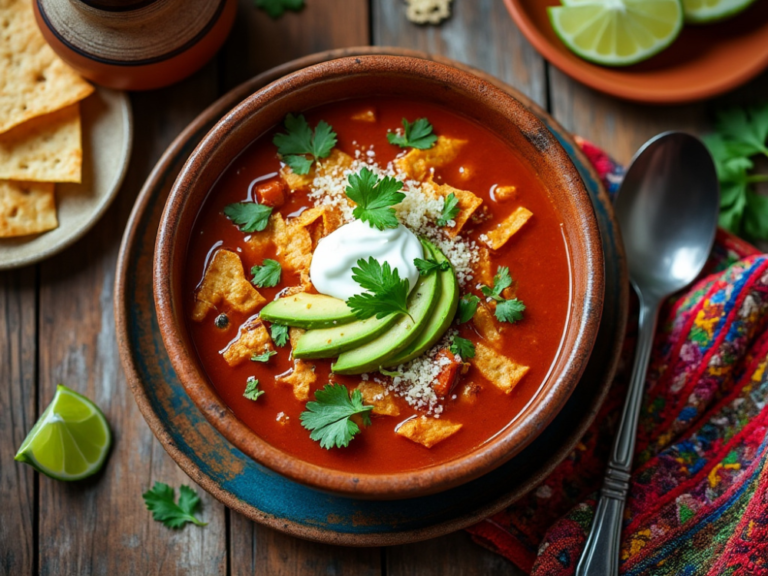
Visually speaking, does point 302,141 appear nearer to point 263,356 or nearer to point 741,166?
point 263,356

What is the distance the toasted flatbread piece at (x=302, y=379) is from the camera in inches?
98.0

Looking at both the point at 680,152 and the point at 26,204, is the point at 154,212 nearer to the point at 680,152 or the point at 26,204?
the point at 26,204

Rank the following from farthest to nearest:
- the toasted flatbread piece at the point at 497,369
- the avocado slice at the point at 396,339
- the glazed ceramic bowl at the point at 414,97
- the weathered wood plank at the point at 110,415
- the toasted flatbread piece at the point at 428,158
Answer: the weathered wood plank at the point at 110,415 < the toasted flatbread piece at the point at 428,158 < the toasted flatbread piece at the point at 497,369 < the avocado slice at the point at 396,339 < the glazed ceramic bowl at the point at 414,97

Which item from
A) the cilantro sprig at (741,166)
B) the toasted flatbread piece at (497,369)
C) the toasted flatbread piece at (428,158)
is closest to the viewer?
the toasted flatbread piece at (497,369)

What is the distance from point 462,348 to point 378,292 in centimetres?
35

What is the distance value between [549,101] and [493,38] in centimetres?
39

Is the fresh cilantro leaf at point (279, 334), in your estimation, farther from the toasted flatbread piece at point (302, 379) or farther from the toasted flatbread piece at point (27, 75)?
the toasted flatbread piece at point (27, 75)

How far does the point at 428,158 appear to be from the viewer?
269cm

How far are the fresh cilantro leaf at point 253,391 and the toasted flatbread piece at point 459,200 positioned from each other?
0.86 m

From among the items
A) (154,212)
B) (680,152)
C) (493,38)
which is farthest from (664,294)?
(154,212)

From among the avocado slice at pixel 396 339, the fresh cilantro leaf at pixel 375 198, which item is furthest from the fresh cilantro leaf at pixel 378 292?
the fresh cilantro leaf at pixel 375 198

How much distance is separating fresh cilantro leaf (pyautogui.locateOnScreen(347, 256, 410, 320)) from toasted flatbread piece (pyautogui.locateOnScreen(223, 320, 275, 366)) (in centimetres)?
34

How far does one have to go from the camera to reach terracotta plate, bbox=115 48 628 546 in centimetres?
258

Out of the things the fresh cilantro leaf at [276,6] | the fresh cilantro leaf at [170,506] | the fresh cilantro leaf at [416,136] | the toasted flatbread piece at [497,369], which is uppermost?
the fresh cilantro leaf at [276,6]
